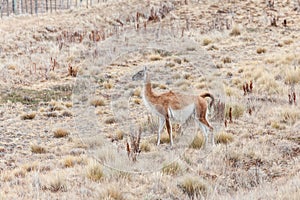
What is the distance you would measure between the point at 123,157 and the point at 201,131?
4.91 feet

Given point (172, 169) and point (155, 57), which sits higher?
point (172, 169)

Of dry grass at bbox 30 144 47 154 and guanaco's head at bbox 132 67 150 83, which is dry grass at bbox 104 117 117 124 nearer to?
dry grass at bbox 30 144 47 154

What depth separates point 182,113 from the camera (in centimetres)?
617

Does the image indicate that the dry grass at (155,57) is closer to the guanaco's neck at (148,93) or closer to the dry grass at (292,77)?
the dry grass at (292,77)

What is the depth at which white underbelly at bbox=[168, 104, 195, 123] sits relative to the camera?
613 cm

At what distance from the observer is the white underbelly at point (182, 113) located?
20.1ft

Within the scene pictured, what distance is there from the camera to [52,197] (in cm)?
493

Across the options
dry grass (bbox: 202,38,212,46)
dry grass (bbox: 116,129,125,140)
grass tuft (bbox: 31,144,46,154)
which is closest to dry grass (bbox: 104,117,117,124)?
dry grass (bbox: 116,129,125,140)

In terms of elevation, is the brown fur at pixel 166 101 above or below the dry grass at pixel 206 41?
above

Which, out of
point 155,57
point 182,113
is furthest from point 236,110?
point 155,57

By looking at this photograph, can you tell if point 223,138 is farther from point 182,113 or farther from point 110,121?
point 110,121

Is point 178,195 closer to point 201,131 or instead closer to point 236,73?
point 201,131

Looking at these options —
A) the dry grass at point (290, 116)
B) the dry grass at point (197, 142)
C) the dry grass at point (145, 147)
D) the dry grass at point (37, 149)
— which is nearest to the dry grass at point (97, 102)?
the dry grass at point (37, 149)

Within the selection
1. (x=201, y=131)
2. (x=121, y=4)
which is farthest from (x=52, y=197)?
(x=121, y=4)
